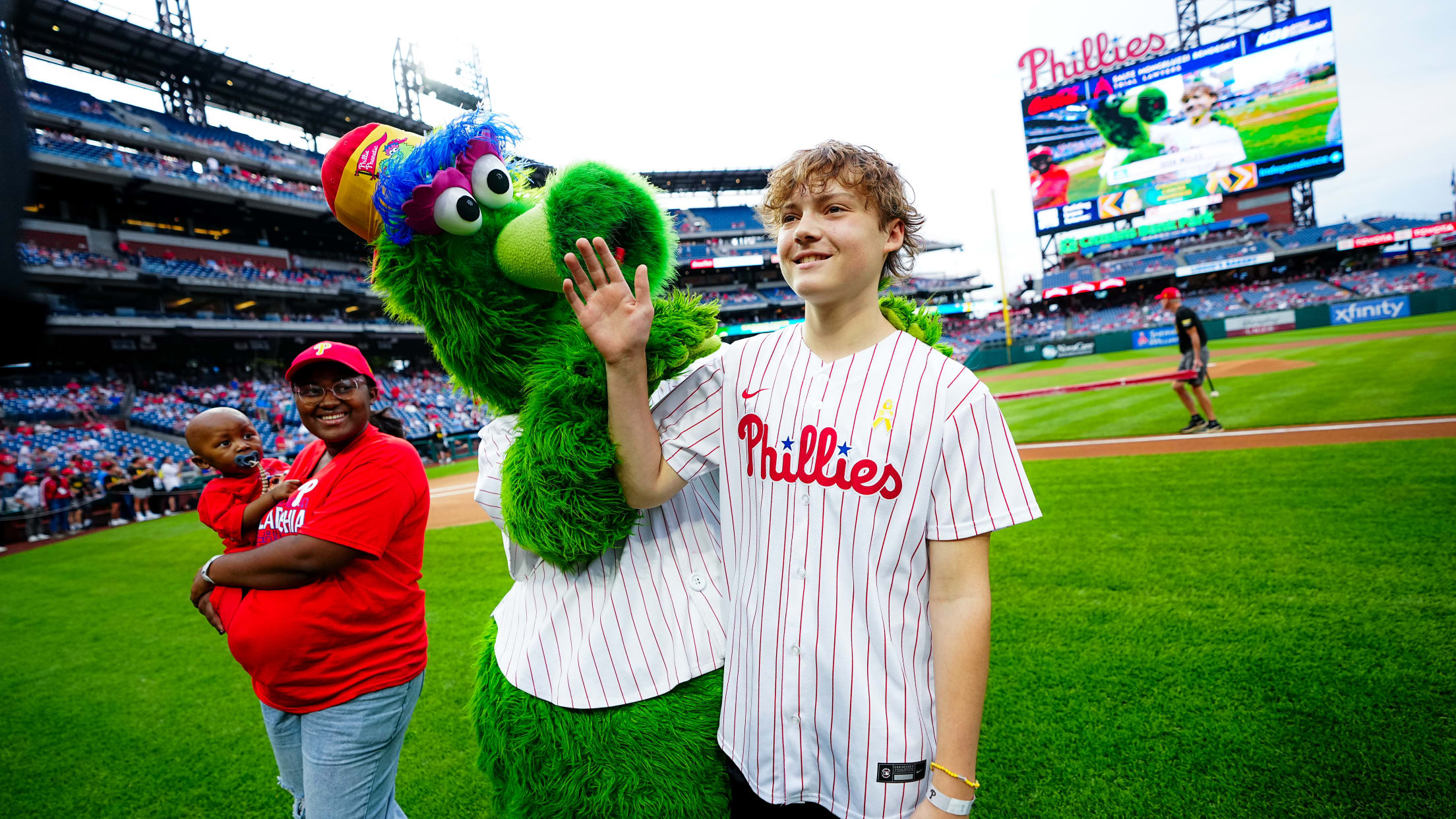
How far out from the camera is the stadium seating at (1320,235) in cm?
3684

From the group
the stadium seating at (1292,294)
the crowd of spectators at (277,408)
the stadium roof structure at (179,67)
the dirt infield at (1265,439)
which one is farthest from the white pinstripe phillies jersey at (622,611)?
the stadium seating at (1292,294)

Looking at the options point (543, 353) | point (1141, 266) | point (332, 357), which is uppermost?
point (1141, 266)

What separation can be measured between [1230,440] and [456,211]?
9.88 m

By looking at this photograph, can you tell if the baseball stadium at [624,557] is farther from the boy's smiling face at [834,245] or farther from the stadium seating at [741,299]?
the stadium seating at [741,299]

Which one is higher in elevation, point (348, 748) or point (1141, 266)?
point (1141, 266)

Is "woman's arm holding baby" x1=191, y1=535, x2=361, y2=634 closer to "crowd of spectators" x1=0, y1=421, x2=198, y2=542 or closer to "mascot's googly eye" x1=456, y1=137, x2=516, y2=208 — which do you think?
"mascot's googly eye" x1=456, y1=137, x2=516, y2=208

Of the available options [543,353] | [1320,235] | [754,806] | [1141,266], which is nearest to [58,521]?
[543,353]

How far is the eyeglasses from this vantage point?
2.17m

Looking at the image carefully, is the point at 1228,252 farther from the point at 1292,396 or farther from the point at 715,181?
the point at 1292,396

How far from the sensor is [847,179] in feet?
4.68

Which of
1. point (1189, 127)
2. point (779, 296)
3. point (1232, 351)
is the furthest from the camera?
point (779, 296)

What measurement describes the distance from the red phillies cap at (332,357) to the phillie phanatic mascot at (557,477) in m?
0.46

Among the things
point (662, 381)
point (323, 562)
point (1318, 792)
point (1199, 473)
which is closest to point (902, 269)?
point (662, 381)

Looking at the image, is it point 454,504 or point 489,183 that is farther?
point 454,504
